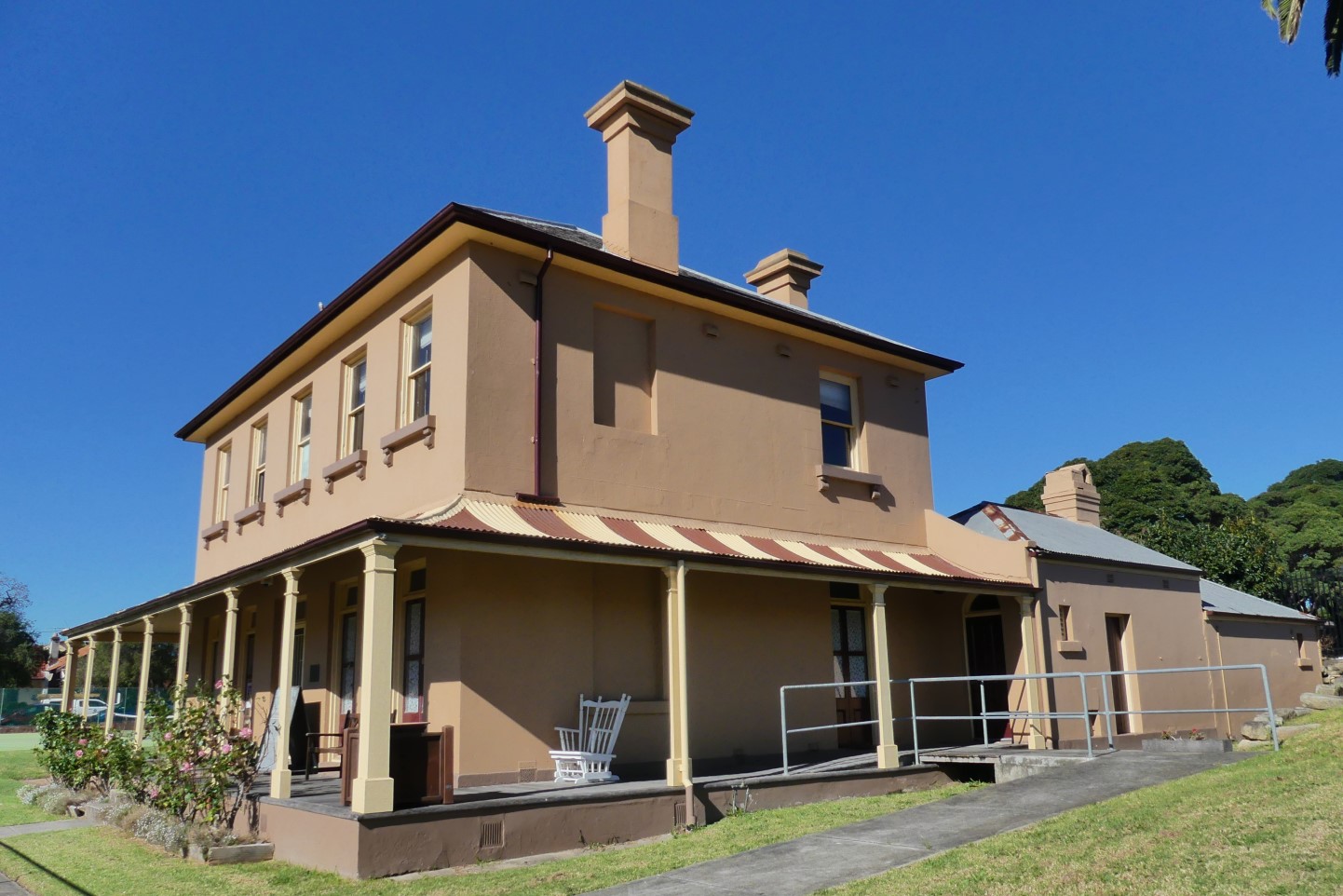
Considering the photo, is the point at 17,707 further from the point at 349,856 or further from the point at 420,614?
the point at 349,856

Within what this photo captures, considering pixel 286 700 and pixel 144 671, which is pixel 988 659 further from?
pixel 144 671

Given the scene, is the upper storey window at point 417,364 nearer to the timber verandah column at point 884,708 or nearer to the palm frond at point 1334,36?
the timber verandah column at point 884,708

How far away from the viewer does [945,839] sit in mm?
8648

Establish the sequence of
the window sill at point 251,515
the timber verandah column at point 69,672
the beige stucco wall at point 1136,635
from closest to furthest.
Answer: the beige stucco wall at point 1136,635 → the window sill at point 251,515 → the timber verandah column at point 69,672

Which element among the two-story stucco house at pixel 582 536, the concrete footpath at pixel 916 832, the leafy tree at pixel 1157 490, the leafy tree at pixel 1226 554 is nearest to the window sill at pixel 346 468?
the two-story stucco house at pixel 582 536

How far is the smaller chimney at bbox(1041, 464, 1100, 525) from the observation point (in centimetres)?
2134

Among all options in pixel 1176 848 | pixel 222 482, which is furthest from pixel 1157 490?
pixel 1176 848

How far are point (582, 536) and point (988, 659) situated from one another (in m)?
7.71

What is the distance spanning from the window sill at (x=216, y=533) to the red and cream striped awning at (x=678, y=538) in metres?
8.68

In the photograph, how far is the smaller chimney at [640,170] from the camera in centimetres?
1453

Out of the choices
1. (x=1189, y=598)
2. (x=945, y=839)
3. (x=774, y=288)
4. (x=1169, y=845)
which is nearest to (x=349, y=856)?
(x=945, y=839)

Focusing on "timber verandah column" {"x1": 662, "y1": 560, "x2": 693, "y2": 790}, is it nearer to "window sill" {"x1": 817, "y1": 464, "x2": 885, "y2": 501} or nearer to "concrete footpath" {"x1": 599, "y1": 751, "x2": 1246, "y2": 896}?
"concrete footpath" {"x1": 599, "y1": 751, "x2": 1246, "y2": 896}

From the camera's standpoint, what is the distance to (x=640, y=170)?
14852mm

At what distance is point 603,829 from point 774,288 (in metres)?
11.3
